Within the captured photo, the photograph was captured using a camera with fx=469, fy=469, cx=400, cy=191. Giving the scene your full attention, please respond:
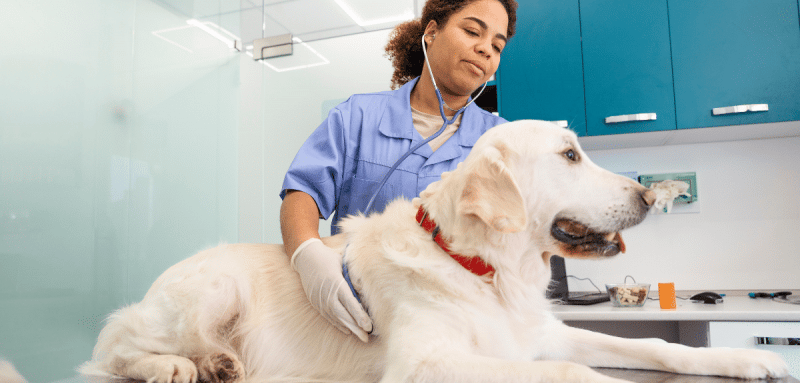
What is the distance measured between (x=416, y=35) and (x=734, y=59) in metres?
1.58

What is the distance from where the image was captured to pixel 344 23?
107 inches

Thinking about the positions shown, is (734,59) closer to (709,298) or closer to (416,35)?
(709,298)

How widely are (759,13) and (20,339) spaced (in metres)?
2.85

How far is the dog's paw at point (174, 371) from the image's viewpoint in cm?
78

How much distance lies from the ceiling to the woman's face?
129cm

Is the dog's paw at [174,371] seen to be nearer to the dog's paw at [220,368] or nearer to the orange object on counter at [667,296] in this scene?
the dog's paw at [220,368]

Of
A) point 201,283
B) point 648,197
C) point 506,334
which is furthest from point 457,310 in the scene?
point 201,283

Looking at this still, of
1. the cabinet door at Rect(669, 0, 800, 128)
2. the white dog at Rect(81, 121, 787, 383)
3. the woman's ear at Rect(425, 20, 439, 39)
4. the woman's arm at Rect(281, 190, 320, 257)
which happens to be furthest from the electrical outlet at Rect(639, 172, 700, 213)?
the woman's arm at Rect(281, 190, 320, 257)

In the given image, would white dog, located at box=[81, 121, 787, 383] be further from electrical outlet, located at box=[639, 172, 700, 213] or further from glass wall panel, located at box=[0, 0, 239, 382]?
electrical outlet, located at box=[639, 172, 700, 213]

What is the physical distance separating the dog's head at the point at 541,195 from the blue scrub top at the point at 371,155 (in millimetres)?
370

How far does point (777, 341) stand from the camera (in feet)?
5.43

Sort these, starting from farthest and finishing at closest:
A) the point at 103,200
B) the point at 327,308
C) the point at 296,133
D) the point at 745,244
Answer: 1. the point at 296,133
2. the point at 745,244
3. the point at 103,200
4. the point at 327,308

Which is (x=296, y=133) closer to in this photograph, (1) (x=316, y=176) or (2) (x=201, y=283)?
(1) (x=316, y=176)

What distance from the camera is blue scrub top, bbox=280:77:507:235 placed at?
1.21 metres
